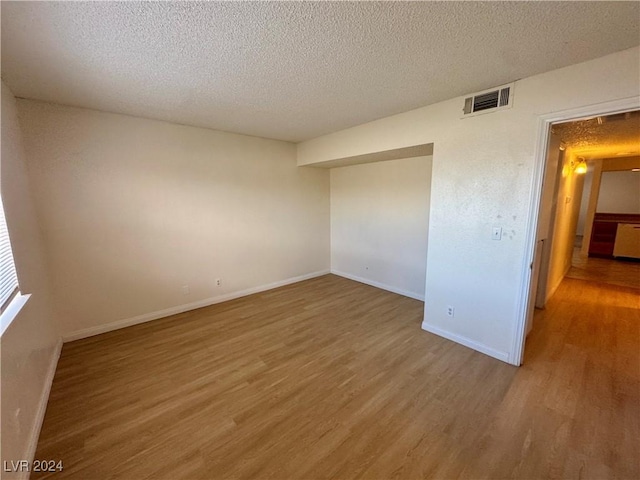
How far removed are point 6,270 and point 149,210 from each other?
1659 millimetres

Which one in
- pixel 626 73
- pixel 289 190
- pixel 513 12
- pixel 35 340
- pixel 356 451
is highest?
pixel 513 12

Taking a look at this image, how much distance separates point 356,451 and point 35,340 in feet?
8.02

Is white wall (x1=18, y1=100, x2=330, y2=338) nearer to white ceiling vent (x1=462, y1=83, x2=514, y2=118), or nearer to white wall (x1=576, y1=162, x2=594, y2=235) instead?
white ceiling vent (x1=462, y1=83, x2=514, y2=118)

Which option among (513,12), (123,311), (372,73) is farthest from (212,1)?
(123,311)

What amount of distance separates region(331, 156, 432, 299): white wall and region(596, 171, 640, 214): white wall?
7507 millimetres

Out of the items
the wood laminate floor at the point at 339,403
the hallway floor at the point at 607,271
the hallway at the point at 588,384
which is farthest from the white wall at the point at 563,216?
the wood laminate floor at the point at 339,403

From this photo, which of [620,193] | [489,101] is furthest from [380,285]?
[620,193]

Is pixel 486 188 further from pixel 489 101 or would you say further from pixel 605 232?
pixel 605 232

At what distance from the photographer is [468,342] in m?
2.69

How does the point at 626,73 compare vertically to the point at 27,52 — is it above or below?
below

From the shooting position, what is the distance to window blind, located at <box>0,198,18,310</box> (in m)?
1.54

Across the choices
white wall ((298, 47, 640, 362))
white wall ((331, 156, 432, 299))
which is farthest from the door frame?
white wall ((331, 156, 432, 299))

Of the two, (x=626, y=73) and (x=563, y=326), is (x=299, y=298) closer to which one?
(x=563, y=326)

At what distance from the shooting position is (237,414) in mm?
1854
